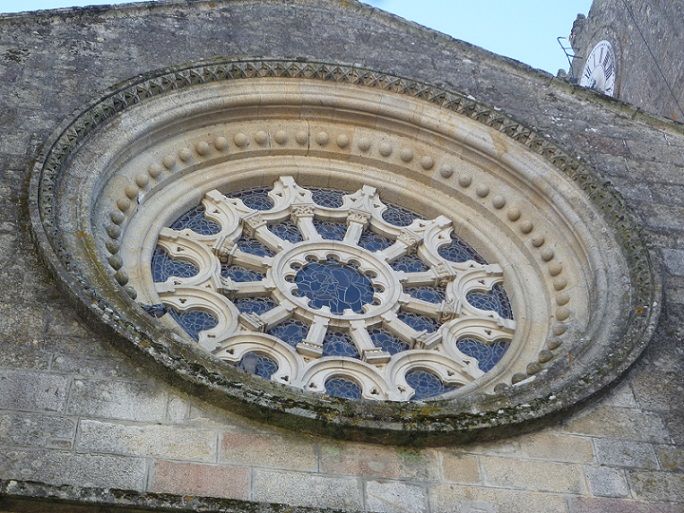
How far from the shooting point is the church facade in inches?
332

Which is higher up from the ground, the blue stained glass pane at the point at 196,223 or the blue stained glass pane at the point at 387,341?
the blue stained glass pane at the point at 196,223

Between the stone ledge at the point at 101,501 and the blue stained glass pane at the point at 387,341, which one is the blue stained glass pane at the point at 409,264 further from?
the stone ledge at the point at 101,501

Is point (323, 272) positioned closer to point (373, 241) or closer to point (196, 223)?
point (373, 241)

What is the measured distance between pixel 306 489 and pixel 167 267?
3.06 meters

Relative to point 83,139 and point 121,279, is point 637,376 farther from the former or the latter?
point 83,139

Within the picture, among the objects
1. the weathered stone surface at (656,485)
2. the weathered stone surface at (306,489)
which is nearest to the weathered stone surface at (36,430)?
the weathered stone surface at (306,489)

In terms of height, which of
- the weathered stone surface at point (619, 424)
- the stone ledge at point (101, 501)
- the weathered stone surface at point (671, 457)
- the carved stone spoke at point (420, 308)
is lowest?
the stone ledge at point (101, 501)

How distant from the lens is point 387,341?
10.5 meters

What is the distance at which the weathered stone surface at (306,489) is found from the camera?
322 inches

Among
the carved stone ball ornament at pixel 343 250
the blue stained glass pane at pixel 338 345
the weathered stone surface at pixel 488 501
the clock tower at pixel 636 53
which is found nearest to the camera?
the weathered stone surface at pixel 488 501

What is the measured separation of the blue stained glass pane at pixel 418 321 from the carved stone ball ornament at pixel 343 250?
17 millimetres

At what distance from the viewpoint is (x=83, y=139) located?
10570 millimetres

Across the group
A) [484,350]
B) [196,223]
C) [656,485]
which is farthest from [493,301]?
[656,485]

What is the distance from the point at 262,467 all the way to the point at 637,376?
2.90 m
